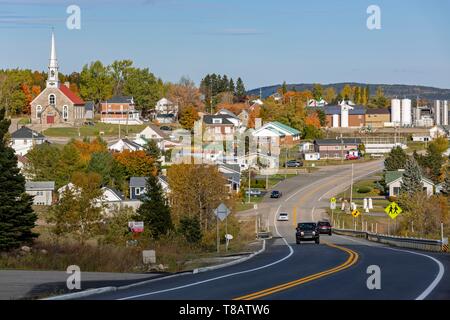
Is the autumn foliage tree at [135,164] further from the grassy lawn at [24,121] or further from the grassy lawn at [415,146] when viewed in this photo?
the grassy lawn at [415,146]

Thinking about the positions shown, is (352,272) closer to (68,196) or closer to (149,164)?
(68,196)

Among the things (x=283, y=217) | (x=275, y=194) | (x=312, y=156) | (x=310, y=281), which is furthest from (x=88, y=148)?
(x=310, y=281)

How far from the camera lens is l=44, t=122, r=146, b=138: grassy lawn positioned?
145125mm

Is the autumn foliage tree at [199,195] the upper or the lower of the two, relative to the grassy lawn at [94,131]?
lower

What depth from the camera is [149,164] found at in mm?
113125

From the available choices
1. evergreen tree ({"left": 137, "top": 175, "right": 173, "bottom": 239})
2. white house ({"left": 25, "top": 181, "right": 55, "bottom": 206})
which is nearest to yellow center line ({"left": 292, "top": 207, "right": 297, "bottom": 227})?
white house ({"left": 25, "top": 181, "right": 55, "bottom": 206})

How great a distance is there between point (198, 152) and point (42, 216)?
2018 inches

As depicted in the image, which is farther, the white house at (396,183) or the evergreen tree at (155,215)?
the white house at (396,183)

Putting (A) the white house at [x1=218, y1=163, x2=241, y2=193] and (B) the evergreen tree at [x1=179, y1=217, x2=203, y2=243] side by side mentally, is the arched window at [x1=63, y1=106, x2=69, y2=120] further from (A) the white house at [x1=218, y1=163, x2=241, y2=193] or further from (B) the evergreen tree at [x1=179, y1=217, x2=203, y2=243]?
(B) the evergreen tree at [x1=179, y1=217, x2=203, y2=243]

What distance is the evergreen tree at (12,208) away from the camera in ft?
136

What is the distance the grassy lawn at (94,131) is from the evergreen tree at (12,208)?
96.2 metres

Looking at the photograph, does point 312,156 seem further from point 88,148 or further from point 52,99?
point 88,148

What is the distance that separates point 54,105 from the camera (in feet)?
526

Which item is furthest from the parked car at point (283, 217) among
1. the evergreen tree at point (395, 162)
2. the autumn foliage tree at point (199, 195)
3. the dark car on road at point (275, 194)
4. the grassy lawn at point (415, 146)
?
the grassy lawn at point (415, 146)
